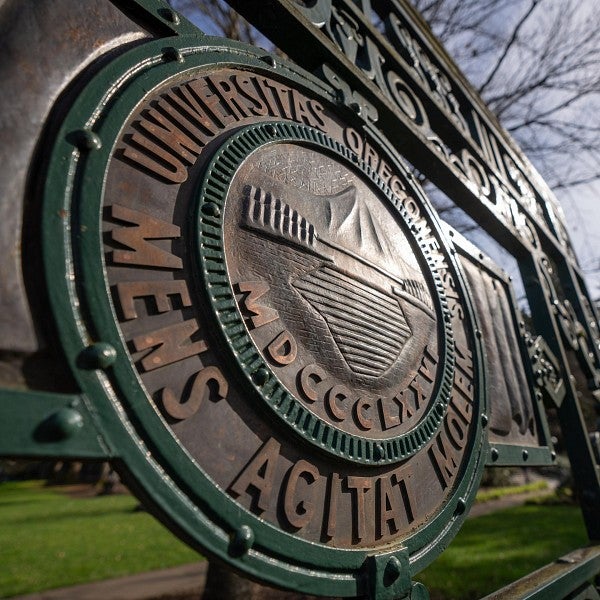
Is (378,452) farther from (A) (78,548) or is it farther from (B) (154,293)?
(A) (78,548)

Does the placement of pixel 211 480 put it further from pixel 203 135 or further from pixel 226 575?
pixel 226 575

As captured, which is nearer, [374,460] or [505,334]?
[374,460]

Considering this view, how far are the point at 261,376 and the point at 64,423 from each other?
12.7 inches

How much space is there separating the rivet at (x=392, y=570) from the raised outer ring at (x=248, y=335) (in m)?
0.18

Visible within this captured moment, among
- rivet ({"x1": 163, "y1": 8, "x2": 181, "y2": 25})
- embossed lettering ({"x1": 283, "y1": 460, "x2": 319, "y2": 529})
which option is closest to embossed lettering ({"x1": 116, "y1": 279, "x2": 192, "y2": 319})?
embossed lettering ({"x1": 283, "y1": 460, "x2": 319, "y2": 529})

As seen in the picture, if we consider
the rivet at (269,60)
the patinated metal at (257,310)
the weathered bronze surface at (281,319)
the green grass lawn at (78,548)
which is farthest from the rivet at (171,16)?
the green grass lawn at (78,548)

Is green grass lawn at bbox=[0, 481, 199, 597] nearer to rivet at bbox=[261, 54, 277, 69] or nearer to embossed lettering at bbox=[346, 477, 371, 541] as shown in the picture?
embossed lettering at bbox=[346, 477, 371, 541]

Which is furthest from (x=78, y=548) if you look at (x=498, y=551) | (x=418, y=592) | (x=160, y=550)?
(x=418, y=592)

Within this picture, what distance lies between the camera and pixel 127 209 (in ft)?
2.42

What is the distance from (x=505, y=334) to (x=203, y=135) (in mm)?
1479

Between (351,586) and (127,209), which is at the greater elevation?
(127,209)

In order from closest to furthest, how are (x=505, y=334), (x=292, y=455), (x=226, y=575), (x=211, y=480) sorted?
1. (x=211, y=480)
2. (x=292, y=455)
3. (x=505, y=334)
4. (x=226, y=575)

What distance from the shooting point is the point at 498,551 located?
206 inches

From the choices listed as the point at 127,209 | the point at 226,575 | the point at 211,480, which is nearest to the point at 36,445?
the point at 211,480
